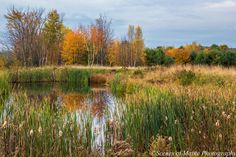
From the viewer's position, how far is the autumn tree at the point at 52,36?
52562 millimetres

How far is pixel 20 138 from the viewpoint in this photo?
594 cm

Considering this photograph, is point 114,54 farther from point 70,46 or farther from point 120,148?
point 120,148

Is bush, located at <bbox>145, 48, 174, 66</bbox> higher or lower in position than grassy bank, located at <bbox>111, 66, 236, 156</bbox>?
higher

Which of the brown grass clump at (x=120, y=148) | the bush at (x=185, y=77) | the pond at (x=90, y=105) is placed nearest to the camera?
the brown grass clump at (x=120, y=148)

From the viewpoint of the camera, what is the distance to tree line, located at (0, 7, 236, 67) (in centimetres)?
5069

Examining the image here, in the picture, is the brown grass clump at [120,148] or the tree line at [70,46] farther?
the tree line at [70,46]

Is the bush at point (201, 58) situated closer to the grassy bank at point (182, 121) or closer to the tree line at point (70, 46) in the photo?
the tree line at point (70, 46)

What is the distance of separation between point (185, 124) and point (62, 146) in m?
2.67

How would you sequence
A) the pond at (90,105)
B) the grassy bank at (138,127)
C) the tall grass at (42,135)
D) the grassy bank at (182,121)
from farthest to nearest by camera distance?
the pond at (90,105)
the grassy bank at (182,121)
the grassy bank at (138,127)
the tall grass at (42,135)

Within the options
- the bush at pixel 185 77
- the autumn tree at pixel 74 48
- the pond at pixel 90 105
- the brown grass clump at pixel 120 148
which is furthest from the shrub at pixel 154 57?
the brown grass clump at pixel 120 148

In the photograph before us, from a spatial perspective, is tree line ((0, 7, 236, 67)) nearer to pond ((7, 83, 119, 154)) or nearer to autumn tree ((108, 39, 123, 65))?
autumn tree ((108, 39, 123, 65))

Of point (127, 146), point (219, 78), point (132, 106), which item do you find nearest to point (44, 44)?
point (219, 78)

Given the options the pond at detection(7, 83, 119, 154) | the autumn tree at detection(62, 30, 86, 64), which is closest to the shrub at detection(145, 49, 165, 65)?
the autumn tree at detection(62, 30, 86, 64)

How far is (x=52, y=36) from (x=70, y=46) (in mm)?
3531
